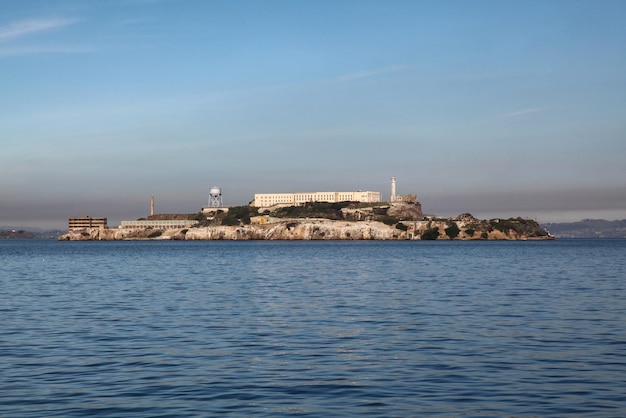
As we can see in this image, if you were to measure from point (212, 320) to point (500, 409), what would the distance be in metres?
20.1

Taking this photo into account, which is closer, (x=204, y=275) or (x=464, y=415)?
(x=464, y=415)

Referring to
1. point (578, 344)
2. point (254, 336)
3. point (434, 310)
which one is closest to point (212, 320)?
point (254, 336)

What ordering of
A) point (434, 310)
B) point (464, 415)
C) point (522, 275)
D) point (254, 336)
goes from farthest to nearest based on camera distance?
point (522, 275), point (434, 310), point (254, 336), point (464, 415)

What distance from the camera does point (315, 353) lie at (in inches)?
1056

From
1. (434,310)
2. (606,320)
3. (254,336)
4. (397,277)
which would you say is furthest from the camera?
(397,277)

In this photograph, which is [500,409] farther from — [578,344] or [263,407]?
[578,344]

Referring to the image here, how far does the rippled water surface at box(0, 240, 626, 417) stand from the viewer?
63.3 ft

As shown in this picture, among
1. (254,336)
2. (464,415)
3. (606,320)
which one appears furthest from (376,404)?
(606,320)

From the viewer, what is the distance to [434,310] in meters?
40.1

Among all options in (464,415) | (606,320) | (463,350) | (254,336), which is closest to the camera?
(464,415)

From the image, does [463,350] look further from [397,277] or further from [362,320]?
[397,277]

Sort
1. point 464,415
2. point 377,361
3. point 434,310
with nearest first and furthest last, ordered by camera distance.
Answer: point 464,415 < point 377,361 < point 434,310

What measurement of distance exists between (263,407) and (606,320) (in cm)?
2271

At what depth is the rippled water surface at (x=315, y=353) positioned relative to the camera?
1928 cm
